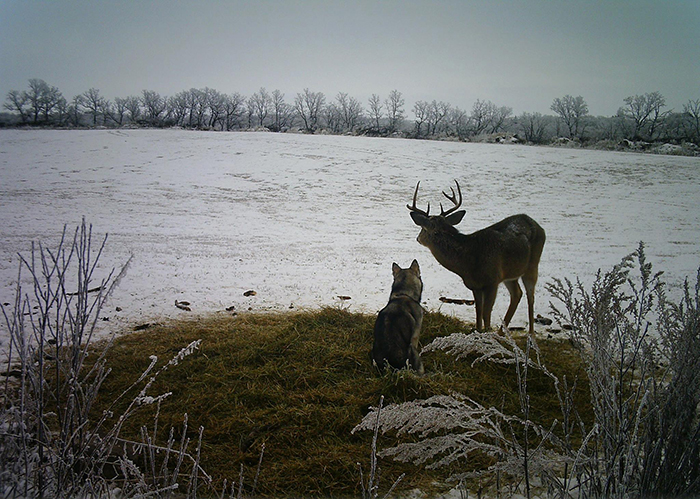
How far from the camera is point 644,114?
453 cm

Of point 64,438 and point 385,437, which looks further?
point 385,437

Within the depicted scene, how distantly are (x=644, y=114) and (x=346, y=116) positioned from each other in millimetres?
3168

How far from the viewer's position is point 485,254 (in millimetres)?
3223

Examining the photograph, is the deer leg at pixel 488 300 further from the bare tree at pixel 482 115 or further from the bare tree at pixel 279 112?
the bare tree at pixel 279 112

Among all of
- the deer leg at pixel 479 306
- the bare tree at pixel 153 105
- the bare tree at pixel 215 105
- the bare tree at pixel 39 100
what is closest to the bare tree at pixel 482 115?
the deer leg at pixel 479 306

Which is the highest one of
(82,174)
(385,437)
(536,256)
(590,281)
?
(82,174)

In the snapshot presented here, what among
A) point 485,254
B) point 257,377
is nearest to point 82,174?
point 257,377

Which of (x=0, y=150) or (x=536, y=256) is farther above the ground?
(x=0, y=150)

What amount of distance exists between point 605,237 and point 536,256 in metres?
1.83

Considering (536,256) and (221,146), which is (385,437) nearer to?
(536,256)

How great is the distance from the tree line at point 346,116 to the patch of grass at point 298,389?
2.58m

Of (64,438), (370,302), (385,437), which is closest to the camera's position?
(64,438)

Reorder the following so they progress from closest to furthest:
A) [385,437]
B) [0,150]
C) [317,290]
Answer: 1. [385,437]
2. [317,290]
3. [0,150]

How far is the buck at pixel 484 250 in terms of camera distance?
10.5 feet
